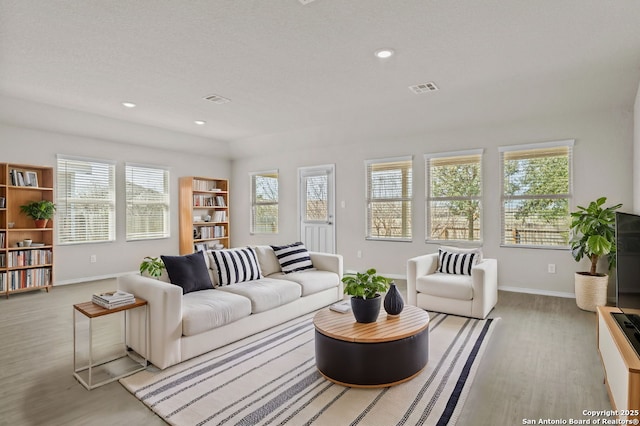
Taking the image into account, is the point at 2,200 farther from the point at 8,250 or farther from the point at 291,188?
the point at 291,188

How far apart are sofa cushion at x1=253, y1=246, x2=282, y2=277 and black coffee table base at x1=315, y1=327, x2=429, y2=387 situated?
1919 millimetres

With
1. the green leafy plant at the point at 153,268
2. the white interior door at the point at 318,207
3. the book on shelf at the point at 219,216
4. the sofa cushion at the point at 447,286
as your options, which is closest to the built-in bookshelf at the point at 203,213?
the book on shelf at the point at 219,216

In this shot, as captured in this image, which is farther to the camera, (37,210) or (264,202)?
(264,202)

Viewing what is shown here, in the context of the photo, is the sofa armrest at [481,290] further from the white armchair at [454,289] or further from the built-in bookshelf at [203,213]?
the built-in bookshelf at [203,213]

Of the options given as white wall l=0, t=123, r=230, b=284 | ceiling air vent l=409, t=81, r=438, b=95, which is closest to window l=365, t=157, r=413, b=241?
ceiling air vent l=409, t=81, r=438, b=95

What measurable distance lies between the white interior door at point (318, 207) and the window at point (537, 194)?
9.84 ft

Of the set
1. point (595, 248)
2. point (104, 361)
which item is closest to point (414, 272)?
point (595, 248)

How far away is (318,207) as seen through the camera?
7227mm

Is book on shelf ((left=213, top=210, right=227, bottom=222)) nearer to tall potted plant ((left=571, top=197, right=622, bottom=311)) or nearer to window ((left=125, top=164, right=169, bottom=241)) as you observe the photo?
window ((left=125, top=164, right=169, bottom=241))

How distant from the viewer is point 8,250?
197 inches

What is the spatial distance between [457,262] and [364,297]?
2106 mm

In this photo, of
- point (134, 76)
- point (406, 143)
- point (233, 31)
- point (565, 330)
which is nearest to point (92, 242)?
point (134, 76)

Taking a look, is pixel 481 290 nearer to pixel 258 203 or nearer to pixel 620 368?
pixel 620 368

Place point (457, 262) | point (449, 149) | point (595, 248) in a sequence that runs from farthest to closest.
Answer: point (449, 149), point (457, 262), point (595, 248)
